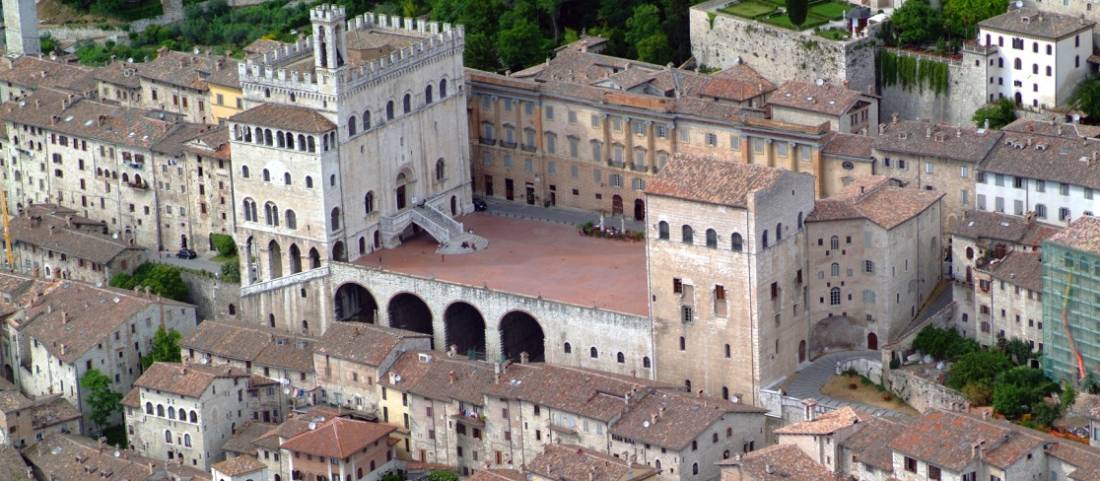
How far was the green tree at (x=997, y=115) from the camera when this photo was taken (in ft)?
600

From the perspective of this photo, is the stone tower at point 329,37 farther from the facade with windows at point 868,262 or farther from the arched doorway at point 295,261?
the facade with windows at point 868,262

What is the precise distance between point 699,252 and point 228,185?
36.0m

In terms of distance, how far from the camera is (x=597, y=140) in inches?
7426

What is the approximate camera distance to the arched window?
183 meters

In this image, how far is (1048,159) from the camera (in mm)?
171750

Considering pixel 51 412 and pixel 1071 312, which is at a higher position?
pixel 1071 312

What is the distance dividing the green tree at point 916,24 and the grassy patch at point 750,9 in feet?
32.6

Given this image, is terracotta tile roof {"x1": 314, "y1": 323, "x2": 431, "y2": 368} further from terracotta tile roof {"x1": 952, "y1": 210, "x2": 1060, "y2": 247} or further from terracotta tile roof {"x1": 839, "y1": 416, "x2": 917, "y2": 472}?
terracotta tile roof {"x1": 952, "y1": 210, "x2": 1060, "y2": 247}

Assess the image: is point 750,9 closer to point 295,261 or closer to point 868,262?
point 868,262

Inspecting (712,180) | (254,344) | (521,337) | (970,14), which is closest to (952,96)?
(970,14)

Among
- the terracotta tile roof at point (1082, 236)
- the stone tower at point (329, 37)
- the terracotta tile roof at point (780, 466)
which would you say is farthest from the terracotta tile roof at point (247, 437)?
the terracotta tile roof at point (1082, 236)

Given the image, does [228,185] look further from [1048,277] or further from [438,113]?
[1048,277]

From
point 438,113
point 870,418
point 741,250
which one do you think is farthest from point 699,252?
point 438,113

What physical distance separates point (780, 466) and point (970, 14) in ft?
138
